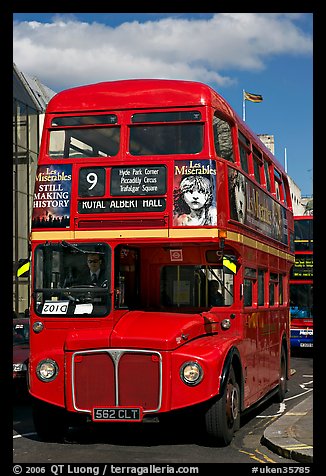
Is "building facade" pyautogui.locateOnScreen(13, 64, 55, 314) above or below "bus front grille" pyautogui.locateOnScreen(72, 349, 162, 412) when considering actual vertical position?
above

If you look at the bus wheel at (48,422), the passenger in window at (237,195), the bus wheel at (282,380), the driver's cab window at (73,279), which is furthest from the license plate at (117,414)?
the bus wheel at (282,380)

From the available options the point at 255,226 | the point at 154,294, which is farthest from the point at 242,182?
the point at 154,294

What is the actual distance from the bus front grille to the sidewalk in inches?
60.6

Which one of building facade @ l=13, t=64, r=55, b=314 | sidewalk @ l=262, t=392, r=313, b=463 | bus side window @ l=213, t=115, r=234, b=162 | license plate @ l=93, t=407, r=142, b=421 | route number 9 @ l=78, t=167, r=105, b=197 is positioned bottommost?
sidewalk @ l=262, t=392, r=313, b=463

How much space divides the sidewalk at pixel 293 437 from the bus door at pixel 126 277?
2.53 metres

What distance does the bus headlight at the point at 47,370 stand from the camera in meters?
10.2

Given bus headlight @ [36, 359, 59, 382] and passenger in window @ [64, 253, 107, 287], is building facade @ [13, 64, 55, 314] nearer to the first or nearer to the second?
passenger in window @ [64, 253, 107, 287]

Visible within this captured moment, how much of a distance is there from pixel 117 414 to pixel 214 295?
8.84 ft

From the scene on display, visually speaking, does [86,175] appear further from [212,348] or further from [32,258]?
[212,348]

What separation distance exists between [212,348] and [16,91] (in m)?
29.2

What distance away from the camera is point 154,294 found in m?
12.1

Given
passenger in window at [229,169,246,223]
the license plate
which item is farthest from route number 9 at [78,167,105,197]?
the license plate

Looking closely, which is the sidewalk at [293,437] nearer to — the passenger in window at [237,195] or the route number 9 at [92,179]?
the passenger in window at [237,195]

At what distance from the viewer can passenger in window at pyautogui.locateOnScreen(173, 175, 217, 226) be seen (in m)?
10.6
